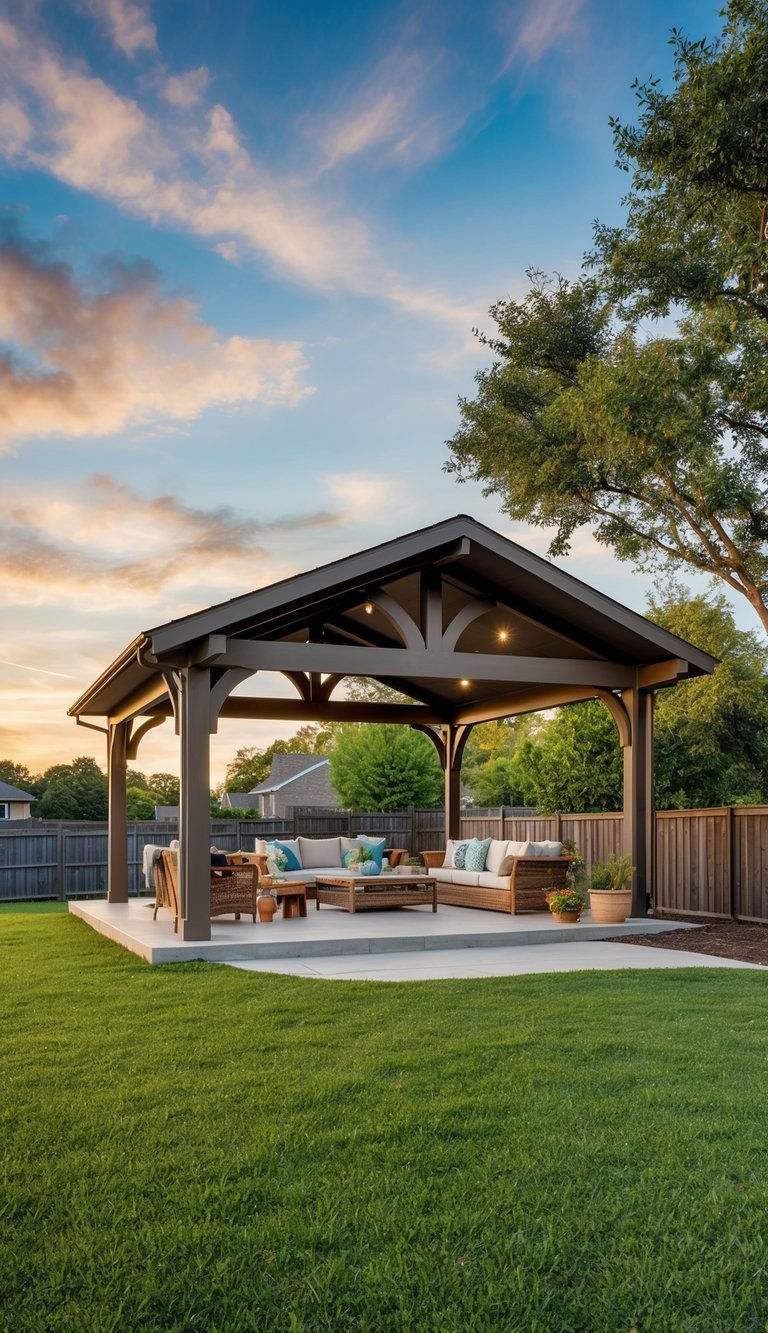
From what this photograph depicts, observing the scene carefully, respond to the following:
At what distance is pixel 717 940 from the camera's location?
424 inches

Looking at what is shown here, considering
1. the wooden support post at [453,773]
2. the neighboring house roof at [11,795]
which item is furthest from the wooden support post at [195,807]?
the neighboring house roof at [11,795]

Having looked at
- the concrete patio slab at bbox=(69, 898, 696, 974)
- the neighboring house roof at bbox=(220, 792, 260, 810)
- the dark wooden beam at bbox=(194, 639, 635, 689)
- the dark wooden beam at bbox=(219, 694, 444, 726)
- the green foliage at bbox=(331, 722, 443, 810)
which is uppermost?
the dark wooden beam at bbox=(194, 639, 635, 689)

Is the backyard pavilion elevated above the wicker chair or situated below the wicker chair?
above

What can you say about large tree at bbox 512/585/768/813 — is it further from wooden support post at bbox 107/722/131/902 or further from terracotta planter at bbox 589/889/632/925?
wooden support post at bbox 107/722/131/902

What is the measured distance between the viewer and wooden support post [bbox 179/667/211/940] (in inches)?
378

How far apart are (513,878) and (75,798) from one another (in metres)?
37.7

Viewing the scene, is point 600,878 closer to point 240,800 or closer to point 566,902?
point 566,902

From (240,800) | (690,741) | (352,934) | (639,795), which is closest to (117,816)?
(352,934)

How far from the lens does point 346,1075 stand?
4.96 metres

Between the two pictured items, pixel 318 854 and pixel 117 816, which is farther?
pixel 117 816

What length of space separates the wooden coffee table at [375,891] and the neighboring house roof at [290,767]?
3107 centimetres

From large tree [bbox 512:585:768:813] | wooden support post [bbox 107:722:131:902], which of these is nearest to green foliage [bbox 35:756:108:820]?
large tree [bbox 512:585:768:813]

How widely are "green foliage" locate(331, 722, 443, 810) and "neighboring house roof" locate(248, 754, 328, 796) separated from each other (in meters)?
20.8

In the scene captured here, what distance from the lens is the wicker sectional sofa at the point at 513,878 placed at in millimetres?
12578
